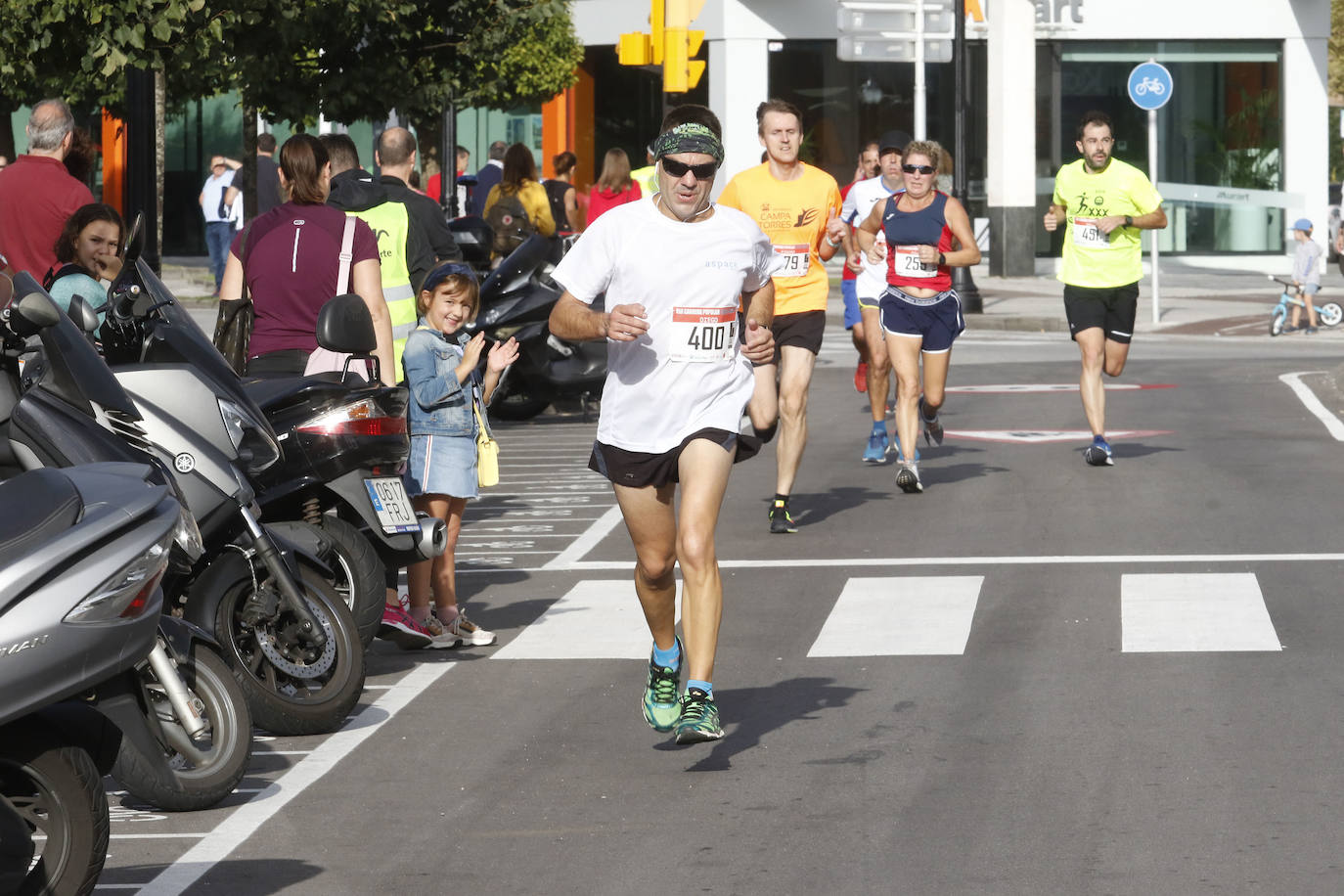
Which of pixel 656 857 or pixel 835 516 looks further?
pixel 835 516

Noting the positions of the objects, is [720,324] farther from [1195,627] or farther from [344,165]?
[344,165]

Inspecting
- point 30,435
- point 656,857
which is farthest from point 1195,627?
point 30,435

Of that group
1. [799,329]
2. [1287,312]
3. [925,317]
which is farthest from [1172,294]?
[799,329]

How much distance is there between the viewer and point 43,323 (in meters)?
Answer: 5.83

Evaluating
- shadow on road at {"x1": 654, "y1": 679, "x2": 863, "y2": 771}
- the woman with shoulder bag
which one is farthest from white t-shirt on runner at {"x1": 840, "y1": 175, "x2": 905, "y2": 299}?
shadow on road at {"x1": 654, "y1": 679, "x2": 863, "y2": 771}

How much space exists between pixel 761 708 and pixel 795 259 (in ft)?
15.0

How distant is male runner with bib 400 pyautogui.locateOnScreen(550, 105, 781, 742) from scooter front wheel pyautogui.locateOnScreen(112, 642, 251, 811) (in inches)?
51.4

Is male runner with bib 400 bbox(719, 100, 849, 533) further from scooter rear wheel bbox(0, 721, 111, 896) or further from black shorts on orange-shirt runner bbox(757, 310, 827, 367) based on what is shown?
scooter rear wheel bbox(0, 721, 111, 896)

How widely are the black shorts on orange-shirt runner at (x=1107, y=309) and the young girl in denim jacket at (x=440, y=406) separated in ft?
20.6

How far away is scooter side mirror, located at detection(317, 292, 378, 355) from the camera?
7.77 m

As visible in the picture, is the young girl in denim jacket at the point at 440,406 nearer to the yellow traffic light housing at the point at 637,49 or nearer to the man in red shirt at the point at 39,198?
the man in red shirt at the point at 39,198

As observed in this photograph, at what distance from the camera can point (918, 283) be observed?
42.9 feet

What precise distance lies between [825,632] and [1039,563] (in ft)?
6.17

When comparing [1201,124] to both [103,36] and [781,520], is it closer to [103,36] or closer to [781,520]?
[781,520]
